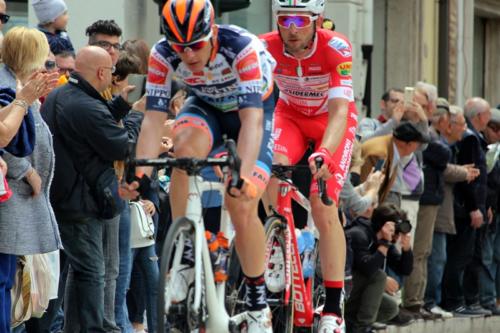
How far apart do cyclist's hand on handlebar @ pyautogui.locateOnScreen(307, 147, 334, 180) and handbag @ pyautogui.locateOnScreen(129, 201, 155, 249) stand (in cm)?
226

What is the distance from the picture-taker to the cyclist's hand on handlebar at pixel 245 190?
7.81 metres

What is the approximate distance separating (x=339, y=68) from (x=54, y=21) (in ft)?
9.01

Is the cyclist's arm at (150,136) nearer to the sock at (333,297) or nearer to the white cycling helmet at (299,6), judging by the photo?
the white cycling helmet at (299,6)

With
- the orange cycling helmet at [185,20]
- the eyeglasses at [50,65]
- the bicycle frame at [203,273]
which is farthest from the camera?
the eyeglasses at [50,65]

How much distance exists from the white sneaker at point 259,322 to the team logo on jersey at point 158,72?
1510mm

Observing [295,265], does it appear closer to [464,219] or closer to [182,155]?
[182,155]

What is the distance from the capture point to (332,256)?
9.73 m

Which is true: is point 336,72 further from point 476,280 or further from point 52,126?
point 476,280

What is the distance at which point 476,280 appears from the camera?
16.8 metres

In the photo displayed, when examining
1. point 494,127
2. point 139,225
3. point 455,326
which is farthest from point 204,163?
point 494,127

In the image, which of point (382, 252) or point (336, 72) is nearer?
point (336, 72)

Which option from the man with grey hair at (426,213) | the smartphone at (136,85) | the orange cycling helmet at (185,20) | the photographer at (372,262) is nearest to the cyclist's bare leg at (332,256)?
the orange cycling helmet at (185,20)

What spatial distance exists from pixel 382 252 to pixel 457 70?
16.2 metres

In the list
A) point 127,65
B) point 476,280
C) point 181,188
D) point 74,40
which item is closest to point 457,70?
point 476,280
